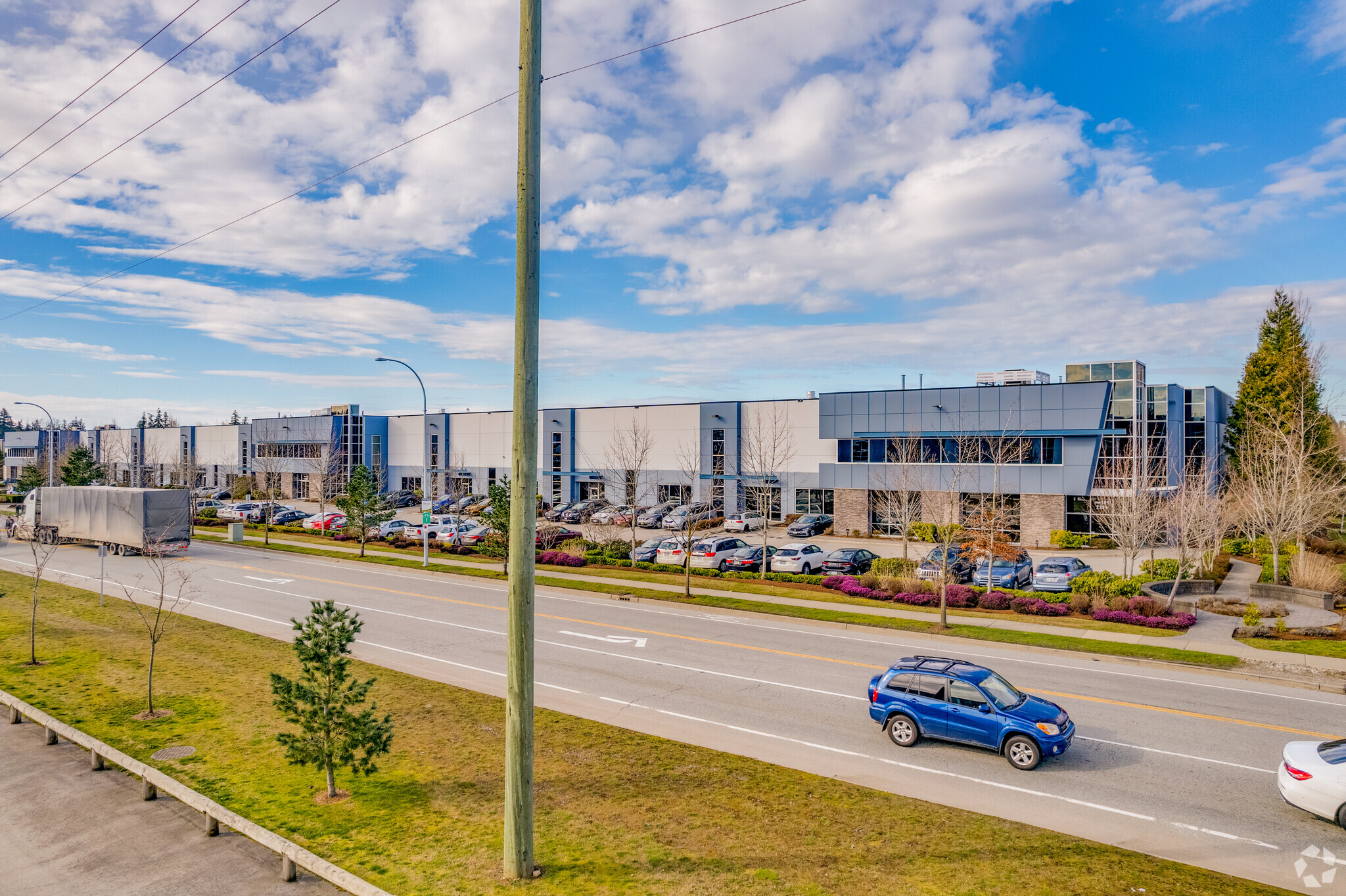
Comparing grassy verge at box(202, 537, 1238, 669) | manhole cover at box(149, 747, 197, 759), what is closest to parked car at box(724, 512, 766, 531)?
grassy verge at box(202, 537, 1238, 669)

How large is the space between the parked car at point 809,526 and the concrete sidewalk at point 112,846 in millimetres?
41224

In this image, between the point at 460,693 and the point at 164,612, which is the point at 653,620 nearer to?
the point at 460,693

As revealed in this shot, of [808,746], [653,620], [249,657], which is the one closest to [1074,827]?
[808,746]

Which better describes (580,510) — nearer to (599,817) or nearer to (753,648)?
(753,648)

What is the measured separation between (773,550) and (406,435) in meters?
54.2

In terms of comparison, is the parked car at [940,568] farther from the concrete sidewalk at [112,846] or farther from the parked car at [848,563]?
the concrete sidewalk at [112,846]

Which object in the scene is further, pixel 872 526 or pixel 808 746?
pixel 872 526

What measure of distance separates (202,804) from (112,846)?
3.05 ft

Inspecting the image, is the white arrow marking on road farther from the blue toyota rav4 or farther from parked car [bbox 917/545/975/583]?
parked car [bbox 917/545/975/583]

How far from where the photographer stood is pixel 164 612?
877 inches

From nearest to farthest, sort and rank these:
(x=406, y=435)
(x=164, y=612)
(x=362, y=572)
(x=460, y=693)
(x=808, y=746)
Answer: (x=808, y=746)
(x=460, y=693)
(x=164, y=612)
(x=362, y=572)
(x=406, y=435)

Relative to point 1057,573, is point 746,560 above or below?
below

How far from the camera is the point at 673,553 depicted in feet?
113

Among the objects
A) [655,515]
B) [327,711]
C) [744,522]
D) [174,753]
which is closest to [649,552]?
[744,522]
